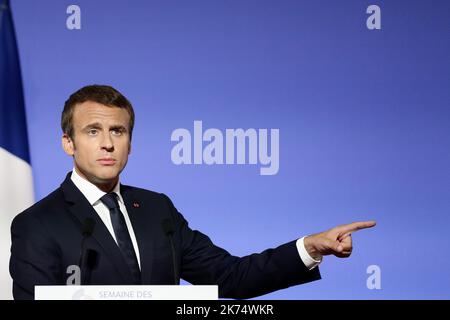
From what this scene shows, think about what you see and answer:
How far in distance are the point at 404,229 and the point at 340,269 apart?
1.15 feet

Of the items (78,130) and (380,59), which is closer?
(78,130)

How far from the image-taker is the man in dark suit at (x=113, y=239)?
7.60ft

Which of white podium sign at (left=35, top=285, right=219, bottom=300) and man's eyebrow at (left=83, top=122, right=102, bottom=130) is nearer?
white podium sign at (left=35, top=285, right=219, bottom=300)

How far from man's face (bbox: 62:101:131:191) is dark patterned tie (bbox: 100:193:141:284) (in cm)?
4

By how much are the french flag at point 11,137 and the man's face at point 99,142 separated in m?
1.07

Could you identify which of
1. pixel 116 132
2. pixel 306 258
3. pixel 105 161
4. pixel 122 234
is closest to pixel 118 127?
pixel 116 132

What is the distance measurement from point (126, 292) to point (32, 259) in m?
0.40

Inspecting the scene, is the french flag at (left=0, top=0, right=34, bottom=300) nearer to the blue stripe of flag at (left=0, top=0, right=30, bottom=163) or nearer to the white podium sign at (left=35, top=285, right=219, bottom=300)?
the blue stripe of flag at (left=0, top=0, right=30, bottom=163)

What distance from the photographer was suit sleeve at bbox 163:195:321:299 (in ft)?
8.18

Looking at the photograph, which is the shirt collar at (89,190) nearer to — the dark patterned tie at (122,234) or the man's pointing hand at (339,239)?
the dark patterned tie at (122,234)

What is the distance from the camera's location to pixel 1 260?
3445 mm

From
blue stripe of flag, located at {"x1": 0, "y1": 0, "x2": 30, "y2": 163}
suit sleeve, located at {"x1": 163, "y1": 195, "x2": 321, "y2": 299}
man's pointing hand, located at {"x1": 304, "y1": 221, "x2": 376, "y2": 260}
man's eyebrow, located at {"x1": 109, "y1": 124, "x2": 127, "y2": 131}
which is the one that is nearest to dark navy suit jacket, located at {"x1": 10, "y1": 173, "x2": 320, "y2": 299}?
suit sleeve, located at {"x1": 163, "y1": 195, "x2": 321, "y2": 299}
